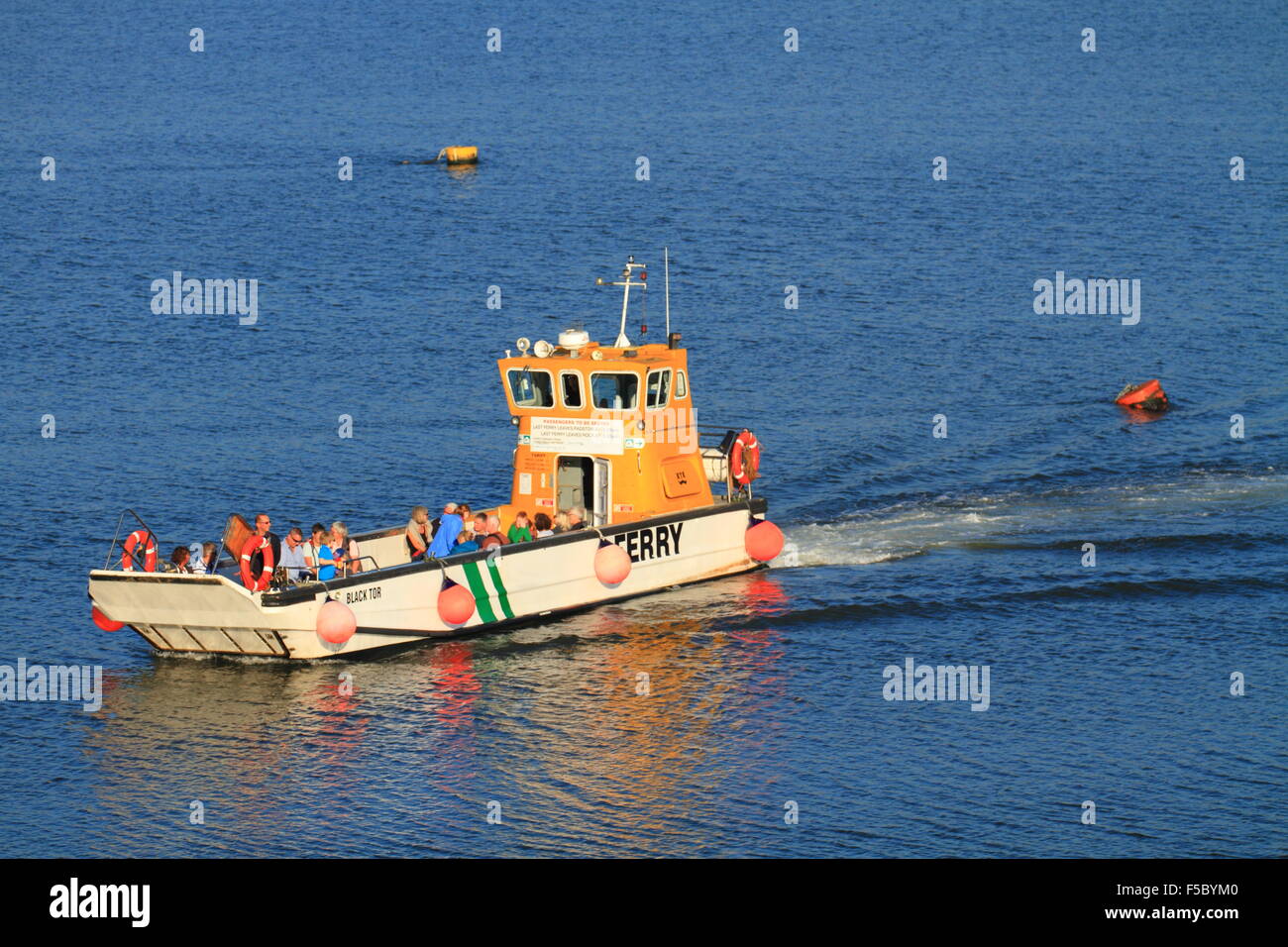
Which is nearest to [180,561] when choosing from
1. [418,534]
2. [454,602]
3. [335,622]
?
[335,622]

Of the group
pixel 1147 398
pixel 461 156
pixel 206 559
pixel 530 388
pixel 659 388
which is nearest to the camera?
pixel 206 559

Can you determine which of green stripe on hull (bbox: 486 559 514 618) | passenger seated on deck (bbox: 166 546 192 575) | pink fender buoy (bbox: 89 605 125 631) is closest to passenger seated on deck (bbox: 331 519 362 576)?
green stripe on hull (bbox: 486 559 514 618)

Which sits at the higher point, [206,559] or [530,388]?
[530,388]

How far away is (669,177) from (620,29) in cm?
5322

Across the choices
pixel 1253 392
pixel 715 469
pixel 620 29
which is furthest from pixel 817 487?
pixel 620 29

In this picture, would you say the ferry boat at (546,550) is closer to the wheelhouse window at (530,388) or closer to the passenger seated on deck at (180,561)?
the wheelhouse window at (530,388)

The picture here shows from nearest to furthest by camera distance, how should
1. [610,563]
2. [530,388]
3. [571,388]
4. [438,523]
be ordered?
[610,563] → [438,523] → [571,388] → [530,388]

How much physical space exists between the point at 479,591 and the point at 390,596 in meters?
1.73

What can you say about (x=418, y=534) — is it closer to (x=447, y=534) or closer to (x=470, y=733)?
(x=447, y=534)

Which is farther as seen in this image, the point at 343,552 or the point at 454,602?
the point at 454,602

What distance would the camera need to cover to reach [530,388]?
3634 centimetres

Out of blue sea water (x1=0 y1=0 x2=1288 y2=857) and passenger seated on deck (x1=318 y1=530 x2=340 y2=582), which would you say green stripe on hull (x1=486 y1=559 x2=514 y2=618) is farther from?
passenger seated on deck (x1=318 y1=530 x2=340 y2=582)

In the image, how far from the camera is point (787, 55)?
129625 millimetres

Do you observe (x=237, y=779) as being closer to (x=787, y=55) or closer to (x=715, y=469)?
(x=715, y=469)
